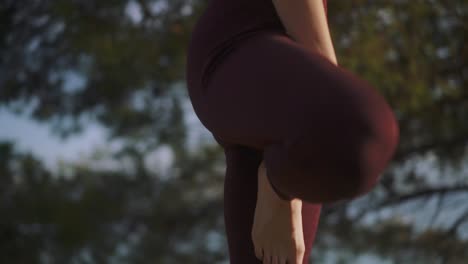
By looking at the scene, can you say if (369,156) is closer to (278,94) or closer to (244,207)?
(278,94)

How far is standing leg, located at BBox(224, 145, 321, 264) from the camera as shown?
0.65m

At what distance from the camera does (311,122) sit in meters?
0.47

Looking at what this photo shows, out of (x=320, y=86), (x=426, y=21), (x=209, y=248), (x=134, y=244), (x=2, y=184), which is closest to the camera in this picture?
(x=320, y=86)

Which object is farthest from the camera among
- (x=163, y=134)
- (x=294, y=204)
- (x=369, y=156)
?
(x=163, y=134)

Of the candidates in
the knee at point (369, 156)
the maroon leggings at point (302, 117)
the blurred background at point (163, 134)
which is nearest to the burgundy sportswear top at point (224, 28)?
the maroon leggings at point (302, 117)

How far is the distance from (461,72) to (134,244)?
2383mm

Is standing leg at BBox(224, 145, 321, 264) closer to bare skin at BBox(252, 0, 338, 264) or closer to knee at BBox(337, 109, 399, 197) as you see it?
bare skin at BBox(252, 0, 338, 264)

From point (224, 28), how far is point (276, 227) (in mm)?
191

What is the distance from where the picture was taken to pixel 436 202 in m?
4.61

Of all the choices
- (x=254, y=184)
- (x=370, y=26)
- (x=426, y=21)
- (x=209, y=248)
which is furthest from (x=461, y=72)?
(x=254, y=184)

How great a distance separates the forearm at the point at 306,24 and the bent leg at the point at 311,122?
1.9 inches

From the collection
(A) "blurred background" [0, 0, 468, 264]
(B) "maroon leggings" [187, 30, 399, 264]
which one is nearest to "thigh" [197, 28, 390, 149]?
(B) "maroon leggings" [187, 30, 399, 264]

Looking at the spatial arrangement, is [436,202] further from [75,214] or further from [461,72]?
[75,214]

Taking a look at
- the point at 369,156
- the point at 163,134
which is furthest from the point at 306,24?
the point at 163,134
